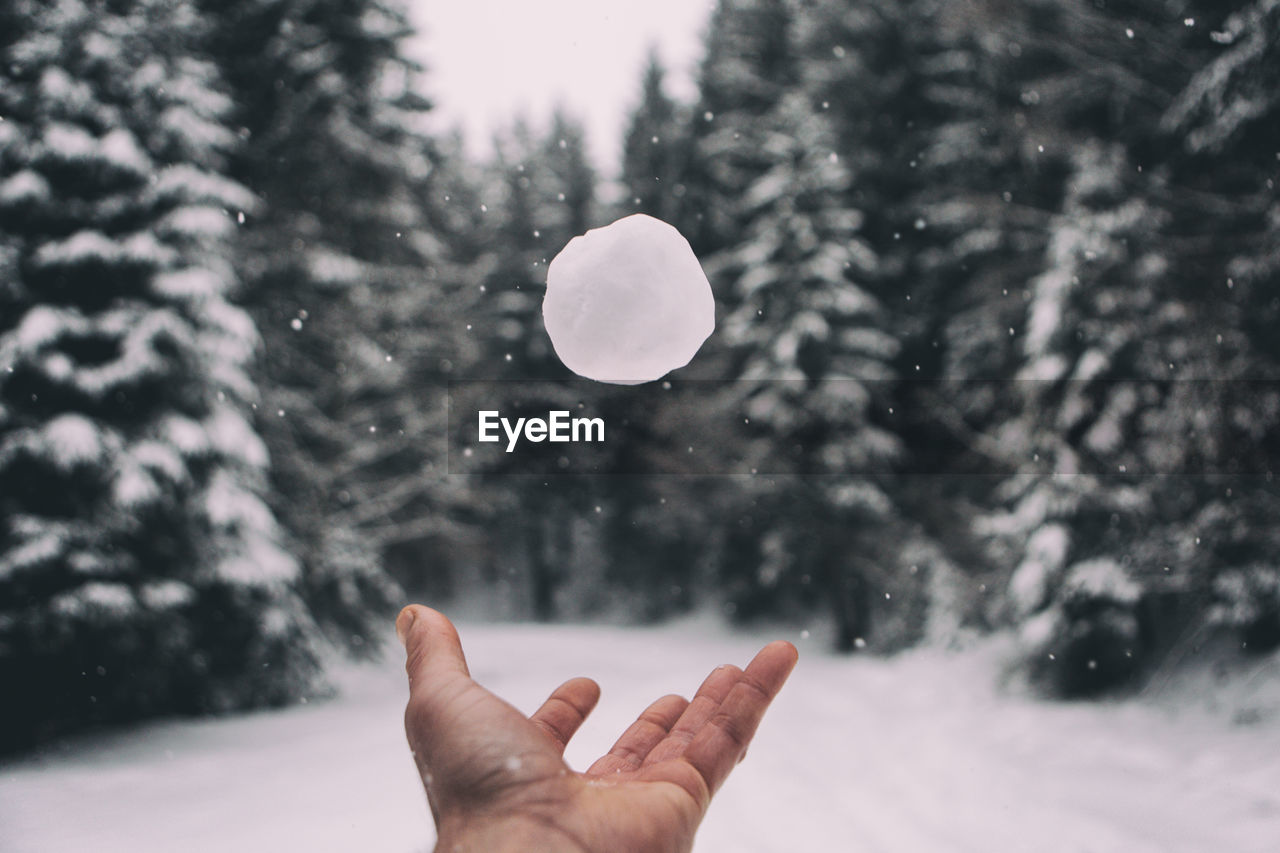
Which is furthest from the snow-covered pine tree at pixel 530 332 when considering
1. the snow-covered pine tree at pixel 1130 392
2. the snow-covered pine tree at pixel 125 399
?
the snow-covered pine tree at pixel 1130 392

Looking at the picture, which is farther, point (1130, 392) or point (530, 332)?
point (530, 332)

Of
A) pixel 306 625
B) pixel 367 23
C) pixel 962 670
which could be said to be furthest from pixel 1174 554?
pixel 367 23

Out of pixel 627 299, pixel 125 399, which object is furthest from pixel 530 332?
pixel 627 299

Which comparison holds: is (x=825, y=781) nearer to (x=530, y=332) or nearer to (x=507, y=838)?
(x=507, y=838)

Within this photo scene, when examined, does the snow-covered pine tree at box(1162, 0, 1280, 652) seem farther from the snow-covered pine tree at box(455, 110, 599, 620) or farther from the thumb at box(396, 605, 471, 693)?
the snow-covered pine tree at box(455, 110, 599, 620)

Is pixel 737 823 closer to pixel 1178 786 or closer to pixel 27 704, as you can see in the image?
pixel 1178 786
